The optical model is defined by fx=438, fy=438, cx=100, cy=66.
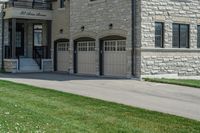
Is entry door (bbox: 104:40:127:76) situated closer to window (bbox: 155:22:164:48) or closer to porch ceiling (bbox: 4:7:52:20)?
window (bbox: 155:22:164:48)

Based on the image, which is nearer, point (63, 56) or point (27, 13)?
point (27, 13)

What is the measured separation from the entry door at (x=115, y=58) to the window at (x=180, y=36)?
292 cm

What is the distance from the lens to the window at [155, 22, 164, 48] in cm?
2412

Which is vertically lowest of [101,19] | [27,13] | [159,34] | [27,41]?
[27,41]

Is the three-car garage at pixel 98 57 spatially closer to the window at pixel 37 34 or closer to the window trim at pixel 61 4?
the window trim at pixel 61 4

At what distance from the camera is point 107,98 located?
601 inches

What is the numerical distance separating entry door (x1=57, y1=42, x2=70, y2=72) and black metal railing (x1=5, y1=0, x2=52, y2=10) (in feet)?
10.0

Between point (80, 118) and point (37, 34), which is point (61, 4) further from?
point (80, 118)

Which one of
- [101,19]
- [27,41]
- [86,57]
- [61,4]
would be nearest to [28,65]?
[27,41]

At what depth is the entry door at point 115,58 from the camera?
990 inches

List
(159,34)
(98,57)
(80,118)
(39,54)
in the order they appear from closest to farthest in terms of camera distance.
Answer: (80,118), (159,34), (98,57), (39,54)

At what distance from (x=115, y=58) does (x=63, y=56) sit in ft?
25.0

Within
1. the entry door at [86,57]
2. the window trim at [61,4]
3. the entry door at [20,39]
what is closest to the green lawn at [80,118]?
the entry door at [86,57]

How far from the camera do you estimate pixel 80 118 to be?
10594 millimetres
